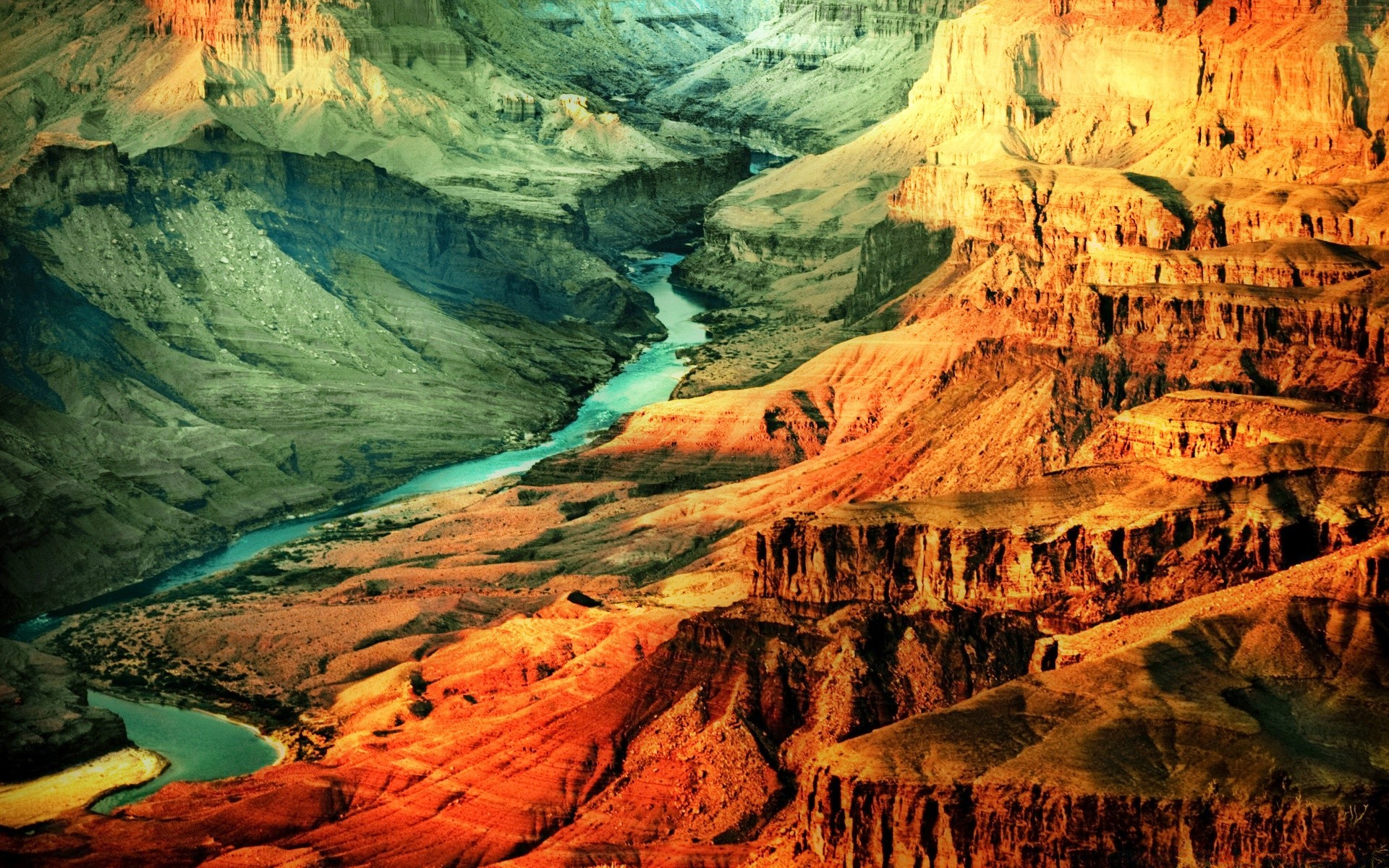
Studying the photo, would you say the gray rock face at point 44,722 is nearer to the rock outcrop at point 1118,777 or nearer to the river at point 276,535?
the river at point 276,535

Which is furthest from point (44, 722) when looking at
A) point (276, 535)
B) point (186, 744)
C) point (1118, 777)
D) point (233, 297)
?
point (233, 297)

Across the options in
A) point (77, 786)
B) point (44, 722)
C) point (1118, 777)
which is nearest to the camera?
point (1118, 777)

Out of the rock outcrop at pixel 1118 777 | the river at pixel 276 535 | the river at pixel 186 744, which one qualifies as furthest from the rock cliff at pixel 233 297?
the rock outcrop at pixel 1118 777

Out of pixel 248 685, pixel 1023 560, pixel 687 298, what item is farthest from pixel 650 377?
pixel 1023 560

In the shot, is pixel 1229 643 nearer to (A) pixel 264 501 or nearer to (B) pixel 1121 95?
(A) pixel 264 501

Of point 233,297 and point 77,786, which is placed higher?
point 233,297

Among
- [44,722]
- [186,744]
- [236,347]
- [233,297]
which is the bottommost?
[186,744]

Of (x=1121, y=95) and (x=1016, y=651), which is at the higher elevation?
(x=1121, y=95)

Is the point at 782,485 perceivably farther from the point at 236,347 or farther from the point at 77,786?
the point at 236,347
